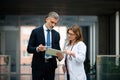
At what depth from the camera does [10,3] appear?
1722 centimetres

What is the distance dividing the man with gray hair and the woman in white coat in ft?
0.41

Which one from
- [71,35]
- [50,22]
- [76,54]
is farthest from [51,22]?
[76,54]

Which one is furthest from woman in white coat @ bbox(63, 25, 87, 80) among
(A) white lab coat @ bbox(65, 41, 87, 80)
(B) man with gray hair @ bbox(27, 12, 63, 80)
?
(B) man with gray hair @ bbox(27, 12, 63, 80)

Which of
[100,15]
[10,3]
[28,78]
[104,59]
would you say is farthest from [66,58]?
[100,15]

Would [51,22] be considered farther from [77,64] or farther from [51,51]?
[77,64]

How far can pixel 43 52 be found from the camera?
4.31 m

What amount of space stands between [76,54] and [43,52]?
1.24 ft

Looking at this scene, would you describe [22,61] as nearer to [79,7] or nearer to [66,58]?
[79,7]

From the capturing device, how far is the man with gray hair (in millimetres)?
4324

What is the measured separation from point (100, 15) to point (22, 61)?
529 cm

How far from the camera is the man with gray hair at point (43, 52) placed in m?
4.32

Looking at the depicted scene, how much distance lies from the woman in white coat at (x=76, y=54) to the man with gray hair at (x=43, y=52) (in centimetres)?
13

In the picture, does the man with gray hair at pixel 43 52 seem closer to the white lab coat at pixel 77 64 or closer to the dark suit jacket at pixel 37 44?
the dark suit jacket at pixel 37 44

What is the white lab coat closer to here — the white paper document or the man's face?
the white paper document
